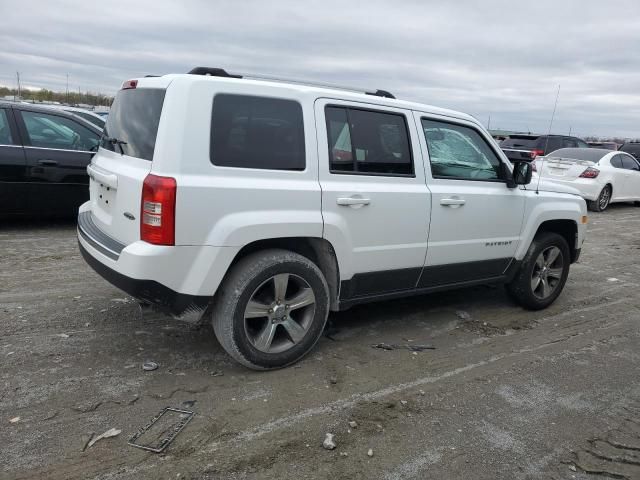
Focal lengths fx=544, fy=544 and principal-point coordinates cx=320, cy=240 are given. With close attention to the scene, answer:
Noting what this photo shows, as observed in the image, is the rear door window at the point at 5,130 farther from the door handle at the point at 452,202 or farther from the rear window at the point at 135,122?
the door handle at the point at 452,202

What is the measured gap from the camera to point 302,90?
3.71m

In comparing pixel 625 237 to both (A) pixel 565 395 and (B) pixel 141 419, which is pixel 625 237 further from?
(B) pixel 141 419

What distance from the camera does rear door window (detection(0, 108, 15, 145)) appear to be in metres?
6.96

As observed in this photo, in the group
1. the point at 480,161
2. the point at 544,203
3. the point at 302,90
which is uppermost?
the point at 302,90

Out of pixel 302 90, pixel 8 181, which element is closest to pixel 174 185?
pixel 302 90

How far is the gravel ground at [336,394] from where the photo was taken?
2.81 m

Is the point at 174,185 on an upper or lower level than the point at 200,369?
upper

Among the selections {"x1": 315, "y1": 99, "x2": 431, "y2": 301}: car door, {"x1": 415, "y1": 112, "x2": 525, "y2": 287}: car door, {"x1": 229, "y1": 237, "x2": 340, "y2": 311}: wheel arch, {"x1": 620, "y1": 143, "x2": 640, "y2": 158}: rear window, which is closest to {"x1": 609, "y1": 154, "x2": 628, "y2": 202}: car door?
{"x1": 620, "y1": 143, "x2": 640, "y2": 158}: rear window

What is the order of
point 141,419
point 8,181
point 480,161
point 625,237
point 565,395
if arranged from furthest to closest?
point 625,237
point 8,181
point 480,161
point 565,395
point 141,419

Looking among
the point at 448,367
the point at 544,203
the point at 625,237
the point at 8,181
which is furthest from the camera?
the point at 625,237

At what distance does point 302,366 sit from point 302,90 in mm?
1928

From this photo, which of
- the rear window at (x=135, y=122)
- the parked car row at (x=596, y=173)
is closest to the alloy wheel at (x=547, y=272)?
the rear window at (x=135, y=122)

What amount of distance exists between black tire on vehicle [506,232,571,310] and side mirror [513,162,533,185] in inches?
28.2

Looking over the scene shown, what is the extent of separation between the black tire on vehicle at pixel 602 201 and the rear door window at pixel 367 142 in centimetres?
1024
